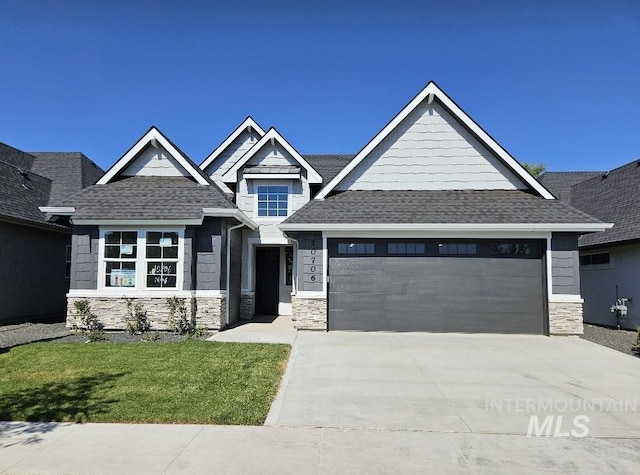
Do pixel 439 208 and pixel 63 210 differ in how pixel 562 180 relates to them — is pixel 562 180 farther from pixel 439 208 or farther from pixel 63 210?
pixel 63 210

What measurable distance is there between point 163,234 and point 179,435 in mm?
8115

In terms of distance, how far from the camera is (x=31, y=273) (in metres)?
13.8

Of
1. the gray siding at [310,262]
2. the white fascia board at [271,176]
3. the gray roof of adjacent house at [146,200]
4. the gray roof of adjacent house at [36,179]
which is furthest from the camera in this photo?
the white fascia board at [271,176]

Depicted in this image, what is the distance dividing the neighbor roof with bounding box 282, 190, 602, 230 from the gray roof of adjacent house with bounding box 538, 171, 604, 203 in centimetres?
864

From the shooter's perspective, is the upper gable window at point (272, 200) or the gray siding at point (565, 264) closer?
the gray siding at point (565, 264)

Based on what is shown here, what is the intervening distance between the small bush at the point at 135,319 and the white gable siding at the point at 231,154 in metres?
6.57

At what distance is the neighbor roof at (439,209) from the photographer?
39.0 ft

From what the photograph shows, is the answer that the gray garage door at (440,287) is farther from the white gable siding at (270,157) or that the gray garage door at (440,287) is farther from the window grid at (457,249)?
the white gable siding at (270,157)

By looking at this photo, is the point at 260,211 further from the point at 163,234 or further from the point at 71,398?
the point at 71,398

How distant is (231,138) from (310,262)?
7.13 metres

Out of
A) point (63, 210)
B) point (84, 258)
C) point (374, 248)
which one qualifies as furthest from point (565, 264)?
point (63, 210)

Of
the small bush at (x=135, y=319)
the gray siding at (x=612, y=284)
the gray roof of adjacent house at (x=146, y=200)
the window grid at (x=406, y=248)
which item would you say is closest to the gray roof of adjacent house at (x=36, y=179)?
the gray roof of adjacent house at (x=146, y=200)

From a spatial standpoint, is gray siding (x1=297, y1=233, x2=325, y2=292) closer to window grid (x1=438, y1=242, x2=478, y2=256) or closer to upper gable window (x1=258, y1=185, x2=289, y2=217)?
upper gable window (x1=258, y1=185, x2=289, y2=217)

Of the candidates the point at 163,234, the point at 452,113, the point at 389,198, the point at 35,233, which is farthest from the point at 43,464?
the point at 452,113
